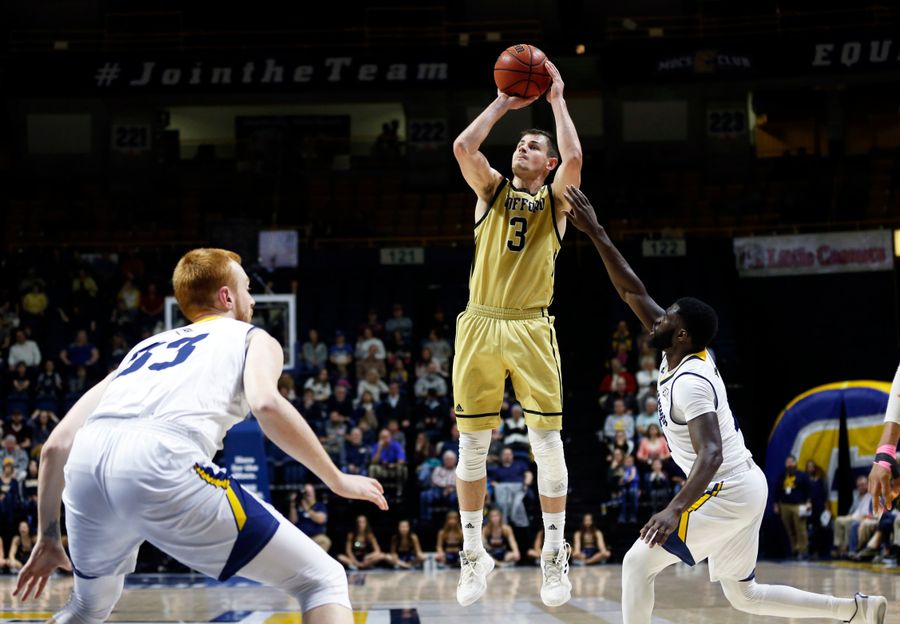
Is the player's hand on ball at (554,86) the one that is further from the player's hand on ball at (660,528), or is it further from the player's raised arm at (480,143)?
the player's hand on ball at (660,528)

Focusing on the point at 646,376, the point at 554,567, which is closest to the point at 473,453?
the point at 554,567

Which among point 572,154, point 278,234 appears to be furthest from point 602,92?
point 572,154

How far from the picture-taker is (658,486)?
14953 mm

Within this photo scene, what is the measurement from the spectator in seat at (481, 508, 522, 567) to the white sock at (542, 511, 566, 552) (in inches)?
299

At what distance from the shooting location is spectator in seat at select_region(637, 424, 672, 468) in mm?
15137

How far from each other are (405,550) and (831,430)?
700cm

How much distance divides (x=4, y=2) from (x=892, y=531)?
23.6 meters

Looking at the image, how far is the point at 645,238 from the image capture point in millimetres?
20812

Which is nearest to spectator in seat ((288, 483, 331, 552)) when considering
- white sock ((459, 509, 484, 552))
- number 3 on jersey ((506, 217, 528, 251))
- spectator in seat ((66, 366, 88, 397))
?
spectator in seat ((66, 366, 88, 397))

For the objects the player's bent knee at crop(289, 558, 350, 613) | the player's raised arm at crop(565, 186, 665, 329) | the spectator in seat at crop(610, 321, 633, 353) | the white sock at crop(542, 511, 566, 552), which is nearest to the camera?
the player's bent knee at crop(289, 558, 350, 613)

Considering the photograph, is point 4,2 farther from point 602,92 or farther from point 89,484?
point 89,484

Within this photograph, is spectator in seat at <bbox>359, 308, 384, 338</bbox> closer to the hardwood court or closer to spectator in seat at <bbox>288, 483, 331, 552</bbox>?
spectator in seat at <bbox>288, 483, 331, 552</bbox>

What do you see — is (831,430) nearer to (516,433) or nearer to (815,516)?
(815,516)

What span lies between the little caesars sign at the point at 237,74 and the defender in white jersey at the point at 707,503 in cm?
1598
